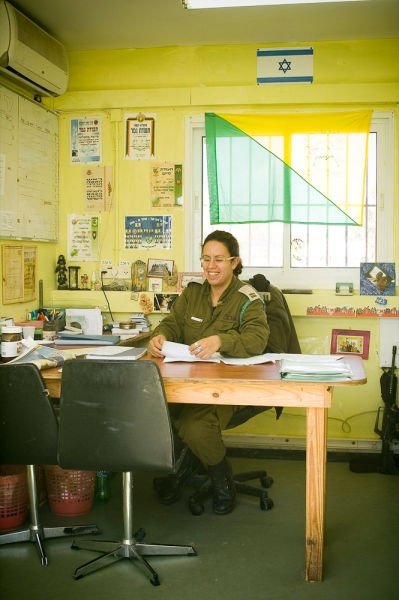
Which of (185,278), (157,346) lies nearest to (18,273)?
(185,278)

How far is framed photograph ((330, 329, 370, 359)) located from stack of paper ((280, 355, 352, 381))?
1.50m

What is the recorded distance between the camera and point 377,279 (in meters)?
4.12

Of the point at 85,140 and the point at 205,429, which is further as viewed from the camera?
the point at 85,140

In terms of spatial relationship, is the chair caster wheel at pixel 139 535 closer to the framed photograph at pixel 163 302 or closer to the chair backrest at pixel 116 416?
the chair backrest at pixel 116 416

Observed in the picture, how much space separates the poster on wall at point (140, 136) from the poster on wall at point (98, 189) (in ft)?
0.67

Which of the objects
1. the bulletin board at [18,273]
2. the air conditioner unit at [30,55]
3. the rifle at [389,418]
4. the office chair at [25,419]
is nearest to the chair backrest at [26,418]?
the office chair at [25,419]

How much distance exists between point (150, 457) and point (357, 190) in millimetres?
2519

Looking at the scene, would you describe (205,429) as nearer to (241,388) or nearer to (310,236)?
(241,388)

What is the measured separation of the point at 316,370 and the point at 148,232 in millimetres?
2184

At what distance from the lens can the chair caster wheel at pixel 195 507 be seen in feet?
10.3

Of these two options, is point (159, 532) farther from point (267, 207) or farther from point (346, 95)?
point (346, 95)

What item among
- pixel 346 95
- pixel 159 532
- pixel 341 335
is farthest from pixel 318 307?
pixel 159 532

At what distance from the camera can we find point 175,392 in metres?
2.46

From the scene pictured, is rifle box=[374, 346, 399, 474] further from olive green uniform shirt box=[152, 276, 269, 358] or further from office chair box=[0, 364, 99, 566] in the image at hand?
office chair box=[0, 364, 99, 566]
